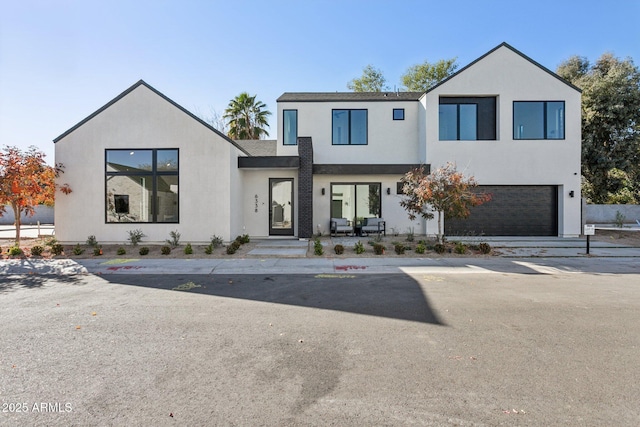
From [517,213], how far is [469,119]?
482 cm

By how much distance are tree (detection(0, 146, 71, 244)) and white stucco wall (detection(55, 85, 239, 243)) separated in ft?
2.06

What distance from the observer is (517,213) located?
15.8m

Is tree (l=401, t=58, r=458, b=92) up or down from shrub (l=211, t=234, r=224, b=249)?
up

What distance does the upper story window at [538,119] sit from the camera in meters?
15.5

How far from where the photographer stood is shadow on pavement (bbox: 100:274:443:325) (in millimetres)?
5594

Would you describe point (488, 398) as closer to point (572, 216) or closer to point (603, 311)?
point (603, 311)

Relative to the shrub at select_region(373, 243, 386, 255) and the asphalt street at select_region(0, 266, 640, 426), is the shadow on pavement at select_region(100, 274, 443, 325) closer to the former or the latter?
the asphalt street at select_region(0, 266, 640, 426)

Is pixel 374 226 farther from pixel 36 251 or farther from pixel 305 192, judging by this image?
pixel 36 251

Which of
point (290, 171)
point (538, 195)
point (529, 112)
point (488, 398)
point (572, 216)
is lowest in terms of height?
point (488, 398)

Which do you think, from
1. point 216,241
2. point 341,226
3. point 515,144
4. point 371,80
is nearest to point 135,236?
point 216,241

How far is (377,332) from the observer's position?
14.9 ft

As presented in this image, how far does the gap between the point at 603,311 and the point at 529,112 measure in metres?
12.9

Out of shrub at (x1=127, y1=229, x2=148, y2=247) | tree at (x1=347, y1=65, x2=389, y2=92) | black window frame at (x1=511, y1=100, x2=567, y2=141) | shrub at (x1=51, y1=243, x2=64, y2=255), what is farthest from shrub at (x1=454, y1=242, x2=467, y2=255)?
tree at (x1=347, y1=65, x2=389, y2=92)

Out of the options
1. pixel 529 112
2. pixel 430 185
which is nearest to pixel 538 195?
pixel 529 112
